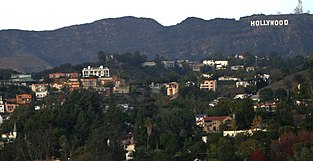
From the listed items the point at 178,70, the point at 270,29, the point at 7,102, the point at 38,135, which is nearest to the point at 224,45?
the point at 270,29

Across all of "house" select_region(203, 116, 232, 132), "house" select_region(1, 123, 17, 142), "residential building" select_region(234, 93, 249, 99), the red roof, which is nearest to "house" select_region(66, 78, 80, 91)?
"residential building" select_region(234, 93, 249, 99)

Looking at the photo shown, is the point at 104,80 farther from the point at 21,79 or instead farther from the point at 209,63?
the point at 209,63

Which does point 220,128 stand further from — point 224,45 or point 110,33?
point 110,33

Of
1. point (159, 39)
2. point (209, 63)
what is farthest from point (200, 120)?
point (159, 39)

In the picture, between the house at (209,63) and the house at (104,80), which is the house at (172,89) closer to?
the house at (104,80)

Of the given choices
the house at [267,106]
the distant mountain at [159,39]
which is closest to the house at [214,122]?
the house at [267,106]

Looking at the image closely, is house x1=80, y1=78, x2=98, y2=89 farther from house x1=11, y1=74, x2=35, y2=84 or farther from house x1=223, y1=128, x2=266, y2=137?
house x1=223, y1=128, x2=266, y2=137

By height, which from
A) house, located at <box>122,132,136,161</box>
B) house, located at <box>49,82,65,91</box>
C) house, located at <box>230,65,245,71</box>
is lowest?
house, located at <box>122,132,136,161</box>

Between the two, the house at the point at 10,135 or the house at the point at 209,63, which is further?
the house at the point at 209,63
